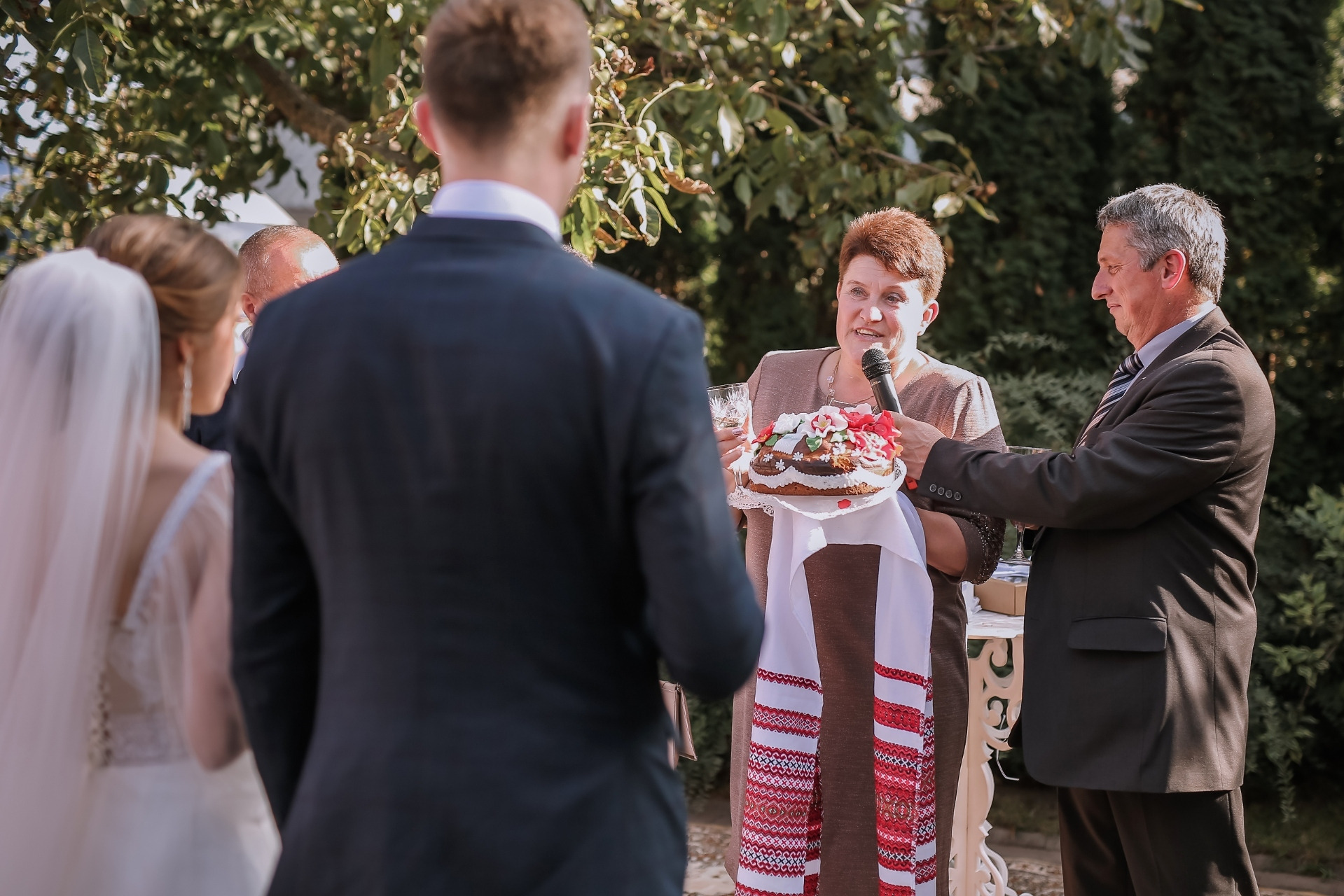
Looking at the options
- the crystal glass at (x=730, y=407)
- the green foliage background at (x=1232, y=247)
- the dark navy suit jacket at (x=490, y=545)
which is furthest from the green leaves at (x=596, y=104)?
the dark navy suit jacket at (x=490, y=545)

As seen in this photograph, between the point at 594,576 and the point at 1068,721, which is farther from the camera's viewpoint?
the point at 1068,721

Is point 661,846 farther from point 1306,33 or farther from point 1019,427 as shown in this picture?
point 1306,33

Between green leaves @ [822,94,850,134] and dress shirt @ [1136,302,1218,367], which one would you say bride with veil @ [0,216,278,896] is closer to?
dress shirt @ [1136,302,1218,367]

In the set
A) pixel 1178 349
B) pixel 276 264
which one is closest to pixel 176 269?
pixel 276 264

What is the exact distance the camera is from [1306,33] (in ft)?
17.8

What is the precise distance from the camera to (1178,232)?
2.78 metres

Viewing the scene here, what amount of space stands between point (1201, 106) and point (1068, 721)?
3941 millimetres

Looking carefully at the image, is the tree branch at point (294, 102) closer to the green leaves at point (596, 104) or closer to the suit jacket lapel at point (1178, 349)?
the green leaves at point (596, 104)

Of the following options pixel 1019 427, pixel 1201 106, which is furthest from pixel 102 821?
pixel 1201 106

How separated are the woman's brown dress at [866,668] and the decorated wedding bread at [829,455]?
35 cm

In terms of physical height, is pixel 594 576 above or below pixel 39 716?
above

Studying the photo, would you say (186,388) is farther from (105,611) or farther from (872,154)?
(872,154)

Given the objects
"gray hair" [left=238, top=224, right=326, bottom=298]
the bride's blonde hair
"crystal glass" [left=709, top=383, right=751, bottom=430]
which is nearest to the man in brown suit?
"crystal glass" [left=709, top=383, right=751, bottom=430]

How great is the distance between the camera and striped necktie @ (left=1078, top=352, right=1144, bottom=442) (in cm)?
286
